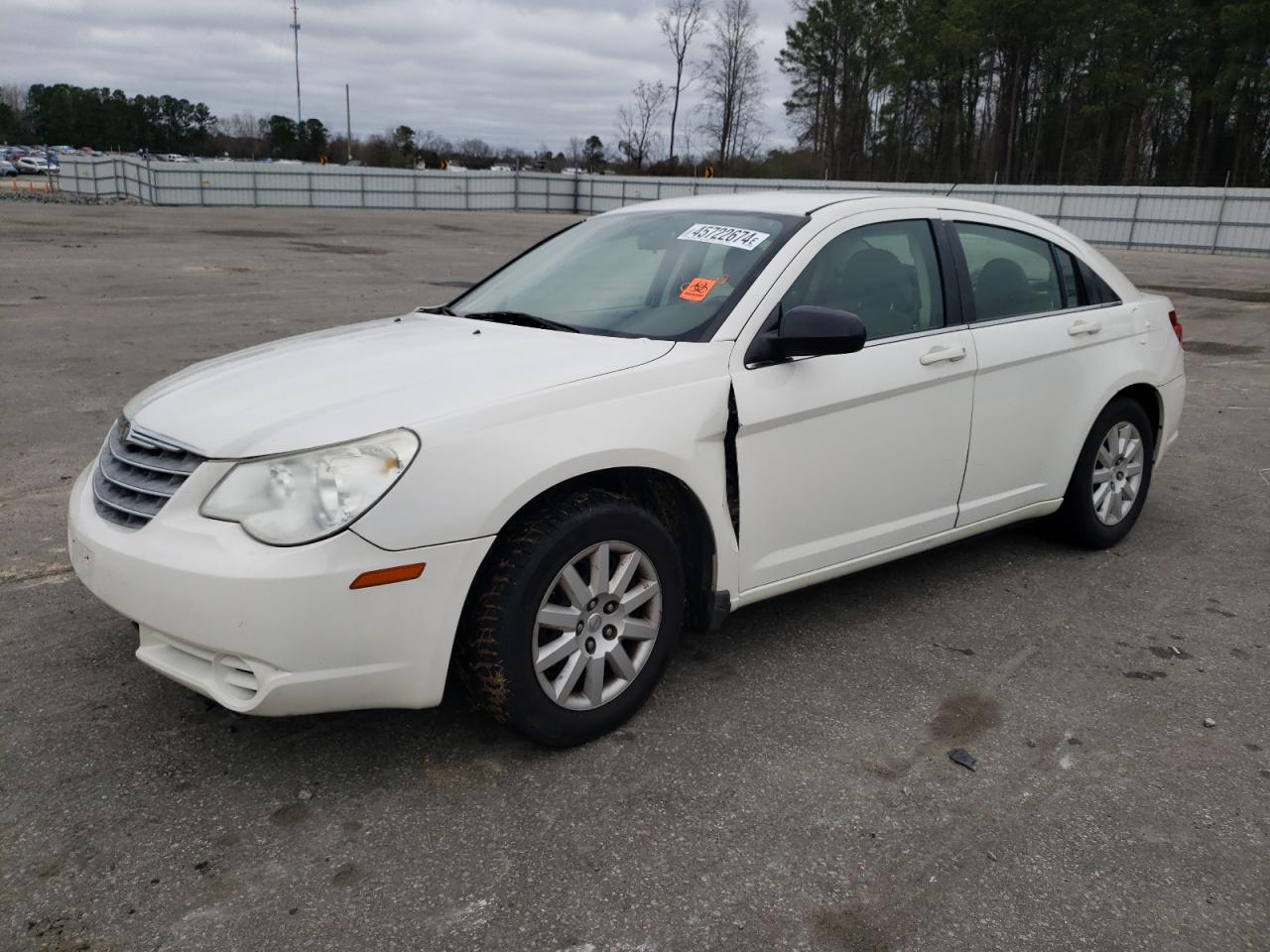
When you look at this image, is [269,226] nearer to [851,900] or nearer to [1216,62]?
[851,900]

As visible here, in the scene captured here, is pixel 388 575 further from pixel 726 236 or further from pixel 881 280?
pixel 881 280

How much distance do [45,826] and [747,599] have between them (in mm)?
2100

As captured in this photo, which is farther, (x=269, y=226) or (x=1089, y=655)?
(x=269, y=226)

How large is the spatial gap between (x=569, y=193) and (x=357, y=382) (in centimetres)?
4663

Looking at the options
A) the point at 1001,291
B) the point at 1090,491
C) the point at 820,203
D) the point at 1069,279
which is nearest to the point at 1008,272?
the point at 1001,291

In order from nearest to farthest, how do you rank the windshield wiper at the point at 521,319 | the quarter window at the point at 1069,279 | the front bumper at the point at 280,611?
the front bumper at the point at 280,611, the windshield wiper at the point at 521,319, the quarter window at the point at 1069,279

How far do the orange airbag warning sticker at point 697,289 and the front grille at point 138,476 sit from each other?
5.47 ft

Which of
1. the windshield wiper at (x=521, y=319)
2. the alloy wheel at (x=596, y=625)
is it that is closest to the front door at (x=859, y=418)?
the alloy wheel at (x=596, y=625)

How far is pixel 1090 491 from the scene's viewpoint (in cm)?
477

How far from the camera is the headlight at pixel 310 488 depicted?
8.61 feet

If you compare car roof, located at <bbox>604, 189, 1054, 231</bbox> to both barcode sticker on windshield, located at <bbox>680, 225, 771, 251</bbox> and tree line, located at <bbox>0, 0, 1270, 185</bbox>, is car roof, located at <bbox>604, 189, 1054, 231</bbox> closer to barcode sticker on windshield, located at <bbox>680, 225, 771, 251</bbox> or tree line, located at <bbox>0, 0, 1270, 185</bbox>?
barcode sticker on windshield, located at <bbox>680, 225, 771, 251</bbox>

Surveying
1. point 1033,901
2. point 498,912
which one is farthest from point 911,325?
point 498,912

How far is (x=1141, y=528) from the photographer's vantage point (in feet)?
17.6

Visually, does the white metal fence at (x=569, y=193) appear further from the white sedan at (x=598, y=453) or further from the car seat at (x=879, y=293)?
the car seat at (x=879, y=293)
